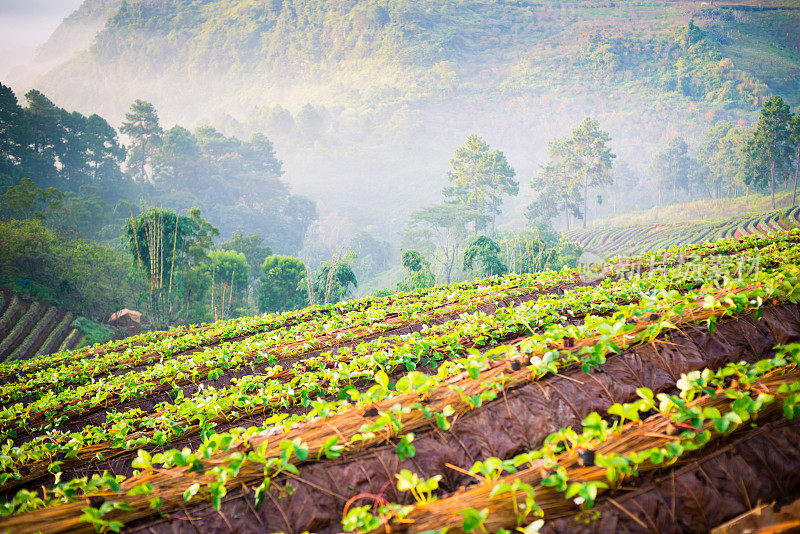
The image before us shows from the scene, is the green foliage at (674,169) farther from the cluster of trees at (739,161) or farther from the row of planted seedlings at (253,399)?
the row of planted seedlings at (253,399)

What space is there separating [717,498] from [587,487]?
719 millimetres

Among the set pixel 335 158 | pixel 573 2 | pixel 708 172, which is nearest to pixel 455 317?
pixel 708 172

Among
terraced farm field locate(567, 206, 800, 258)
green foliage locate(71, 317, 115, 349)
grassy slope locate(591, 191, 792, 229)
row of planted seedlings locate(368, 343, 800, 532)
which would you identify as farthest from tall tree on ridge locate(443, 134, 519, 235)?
row of planted seedlings locate(368, 343, 800, 532)

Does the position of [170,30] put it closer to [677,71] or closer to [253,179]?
[253,179]

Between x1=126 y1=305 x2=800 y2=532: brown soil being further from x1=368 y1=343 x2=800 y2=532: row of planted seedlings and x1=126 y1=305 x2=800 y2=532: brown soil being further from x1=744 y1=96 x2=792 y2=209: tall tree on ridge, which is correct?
x1=744 y1=96 x2=792 y2=209: tall tree on ridge

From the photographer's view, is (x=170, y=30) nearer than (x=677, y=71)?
No

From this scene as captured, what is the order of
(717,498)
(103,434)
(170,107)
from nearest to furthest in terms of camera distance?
(717,498) → (103,434) → (170,107)

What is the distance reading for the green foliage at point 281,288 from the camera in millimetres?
27531

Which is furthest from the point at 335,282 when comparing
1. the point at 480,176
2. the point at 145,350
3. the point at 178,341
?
the point at 480,176

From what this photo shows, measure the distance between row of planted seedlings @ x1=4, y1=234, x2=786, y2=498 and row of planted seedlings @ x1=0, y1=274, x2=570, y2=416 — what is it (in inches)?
43.9

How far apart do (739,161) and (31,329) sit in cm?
7119

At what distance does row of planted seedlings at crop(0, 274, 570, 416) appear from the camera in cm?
528

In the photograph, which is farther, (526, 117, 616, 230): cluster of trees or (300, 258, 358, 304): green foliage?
(526, 117, 616, 230): cluster of trees

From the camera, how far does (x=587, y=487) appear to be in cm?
138
